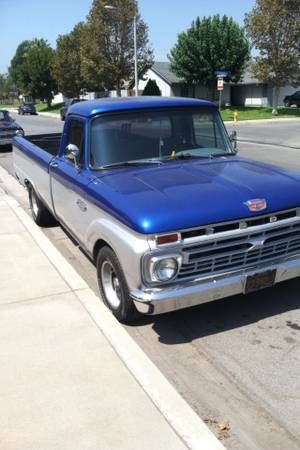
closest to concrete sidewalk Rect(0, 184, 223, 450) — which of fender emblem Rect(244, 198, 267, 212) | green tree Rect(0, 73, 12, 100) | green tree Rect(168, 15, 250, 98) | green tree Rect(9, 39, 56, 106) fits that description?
fender emblem Rect(244, 198, 267, 212)

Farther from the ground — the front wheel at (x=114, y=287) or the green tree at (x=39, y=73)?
the green tree at (x=39, y=73)

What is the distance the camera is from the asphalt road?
3.22 m

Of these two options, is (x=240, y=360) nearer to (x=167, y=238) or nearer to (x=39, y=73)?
(x=167, y=238)

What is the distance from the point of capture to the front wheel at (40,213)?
784 cm

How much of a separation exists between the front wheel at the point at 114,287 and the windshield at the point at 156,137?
38.7 inches

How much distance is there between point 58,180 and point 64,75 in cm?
5994

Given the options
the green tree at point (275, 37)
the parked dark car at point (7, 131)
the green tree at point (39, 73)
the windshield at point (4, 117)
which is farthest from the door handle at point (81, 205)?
the green tree at point (39, 73)

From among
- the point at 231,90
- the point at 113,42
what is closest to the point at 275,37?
the point at 113,42

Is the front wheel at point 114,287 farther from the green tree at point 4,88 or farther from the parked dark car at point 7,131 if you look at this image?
the green tree at point 4,88

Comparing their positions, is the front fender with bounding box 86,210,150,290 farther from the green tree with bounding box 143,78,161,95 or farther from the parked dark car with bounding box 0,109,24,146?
the green tree with bounding box 143,78,161,95

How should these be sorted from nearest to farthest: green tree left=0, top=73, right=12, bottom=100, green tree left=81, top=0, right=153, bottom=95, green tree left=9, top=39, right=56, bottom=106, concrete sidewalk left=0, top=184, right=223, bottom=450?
concrete sidewalk left=0, top=184, right=223, bottom=450 → green tree left=81, top=0, right=153, bottom=95 → green tree left=9, top=39, right=56, bottom=106 → green tree left=0, top=73, right=12, bottom=100

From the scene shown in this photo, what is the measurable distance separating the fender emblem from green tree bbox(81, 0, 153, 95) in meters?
48.1

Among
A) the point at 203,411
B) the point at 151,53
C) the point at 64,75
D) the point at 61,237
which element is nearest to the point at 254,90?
the point at 151,53

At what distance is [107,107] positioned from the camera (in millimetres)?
5176
